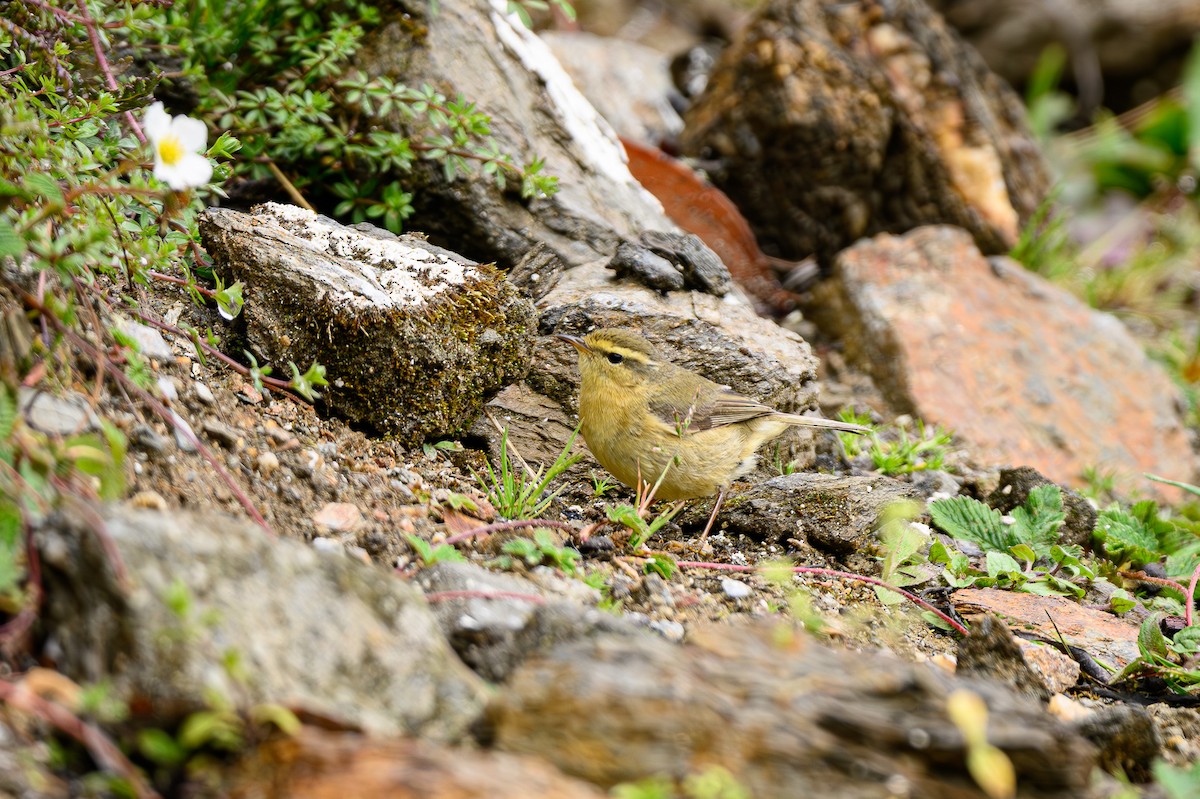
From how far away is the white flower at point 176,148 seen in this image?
324 cm

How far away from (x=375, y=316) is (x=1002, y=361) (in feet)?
16.0

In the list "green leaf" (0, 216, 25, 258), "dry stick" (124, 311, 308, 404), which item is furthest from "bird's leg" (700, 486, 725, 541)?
"green leaf" (0, 216, 25, 258)

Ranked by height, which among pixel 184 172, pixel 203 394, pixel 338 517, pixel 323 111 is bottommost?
pixel 338 517

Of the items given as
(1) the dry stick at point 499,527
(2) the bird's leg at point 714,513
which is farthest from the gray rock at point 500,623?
(2) the bird's leg at point 714,513

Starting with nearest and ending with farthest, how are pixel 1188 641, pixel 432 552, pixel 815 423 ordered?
pixel 432 552 < pixel 1188 641 < pixel 815 423

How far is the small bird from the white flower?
7.84ft

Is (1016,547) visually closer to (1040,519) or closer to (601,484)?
(1040,519)

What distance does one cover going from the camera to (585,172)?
6.61 metres

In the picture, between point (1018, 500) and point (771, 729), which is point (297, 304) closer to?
point (771, 729)

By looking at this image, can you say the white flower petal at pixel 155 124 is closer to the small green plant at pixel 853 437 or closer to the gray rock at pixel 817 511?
the gray rock at pixel 817 511

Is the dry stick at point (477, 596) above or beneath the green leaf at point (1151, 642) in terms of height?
above

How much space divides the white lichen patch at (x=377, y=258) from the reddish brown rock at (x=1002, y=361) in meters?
3.51

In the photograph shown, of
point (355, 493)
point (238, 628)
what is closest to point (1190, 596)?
point (355, 493)

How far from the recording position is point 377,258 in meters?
4.95
